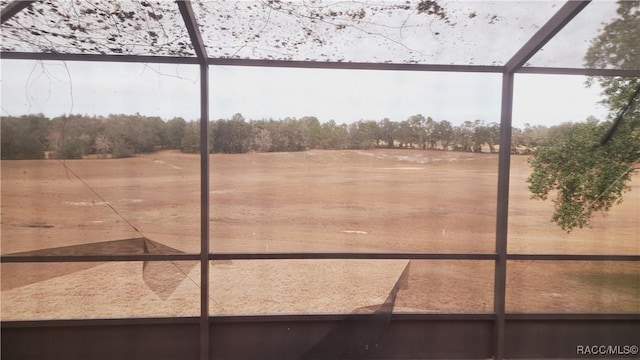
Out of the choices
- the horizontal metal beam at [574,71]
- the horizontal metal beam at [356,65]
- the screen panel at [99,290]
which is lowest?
the screen panel at [99,290]

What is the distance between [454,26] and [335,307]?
7.34 ft

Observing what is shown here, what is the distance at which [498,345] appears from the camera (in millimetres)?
2520

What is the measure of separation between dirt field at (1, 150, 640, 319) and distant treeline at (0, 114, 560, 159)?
0.09m

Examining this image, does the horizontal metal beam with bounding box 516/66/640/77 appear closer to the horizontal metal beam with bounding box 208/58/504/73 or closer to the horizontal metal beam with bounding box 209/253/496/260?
the horizontal metal beam with bounding box 208/58/504/73

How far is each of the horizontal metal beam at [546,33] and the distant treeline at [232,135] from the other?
0.50 m

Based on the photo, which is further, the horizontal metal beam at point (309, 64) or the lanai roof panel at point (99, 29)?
the horizontal metal beam at point (309, 64)

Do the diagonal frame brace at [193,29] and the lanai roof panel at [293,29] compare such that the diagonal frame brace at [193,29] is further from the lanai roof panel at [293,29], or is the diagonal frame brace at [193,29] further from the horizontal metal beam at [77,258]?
the horizontal metal beam at [77,258]

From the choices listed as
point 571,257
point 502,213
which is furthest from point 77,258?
point 571,257

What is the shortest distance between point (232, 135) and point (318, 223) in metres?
1.01

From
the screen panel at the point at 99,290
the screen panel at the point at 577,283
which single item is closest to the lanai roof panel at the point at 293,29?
the screen panel at the point at 99,290

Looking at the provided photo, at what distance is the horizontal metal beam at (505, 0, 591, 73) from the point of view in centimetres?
→ 191

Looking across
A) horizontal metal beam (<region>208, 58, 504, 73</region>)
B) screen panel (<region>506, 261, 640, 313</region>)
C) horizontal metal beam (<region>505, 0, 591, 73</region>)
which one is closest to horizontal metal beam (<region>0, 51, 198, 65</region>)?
horizontal metal beam (<region>208, 58, 504, 73</region>)

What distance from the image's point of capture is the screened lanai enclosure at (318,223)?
91.4 inches

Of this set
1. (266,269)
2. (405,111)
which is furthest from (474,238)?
(266,269)
